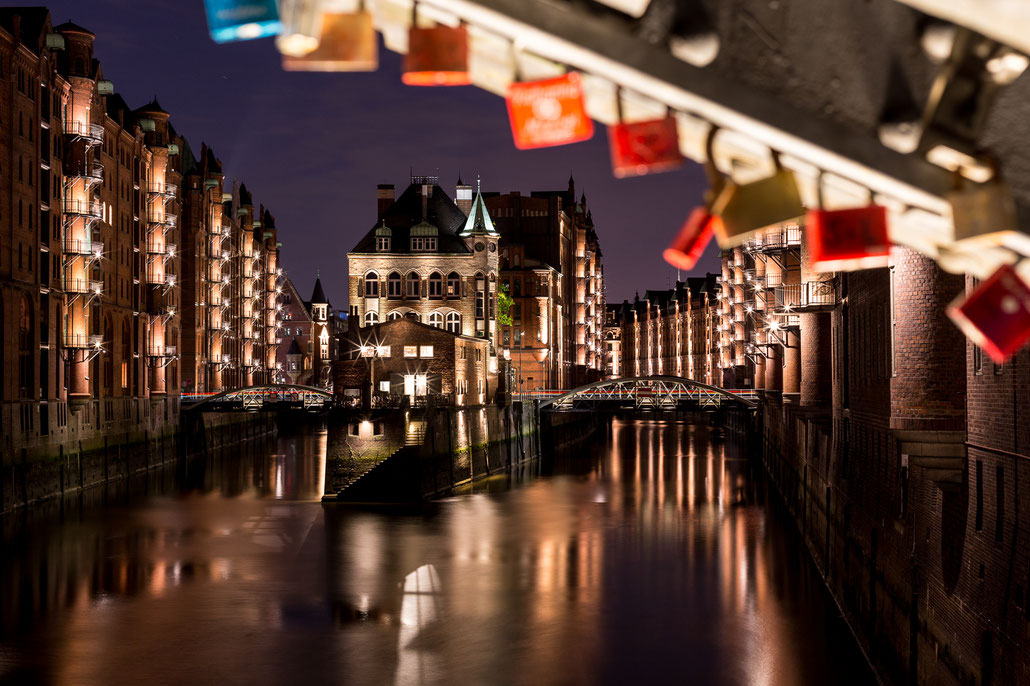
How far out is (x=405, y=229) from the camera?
71.6 metres

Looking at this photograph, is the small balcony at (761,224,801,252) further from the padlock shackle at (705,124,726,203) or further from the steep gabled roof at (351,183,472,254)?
the padlock shackle at (705,124,726,203)

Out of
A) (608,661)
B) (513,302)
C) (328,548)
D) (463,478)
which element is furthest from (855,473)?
(513,302)

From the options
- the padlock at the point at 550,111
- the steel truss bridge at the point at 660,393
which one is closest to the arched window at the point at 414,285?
the steel truss bridge at the point at 660,393

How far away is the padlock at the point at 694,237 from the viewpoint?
14.8ft

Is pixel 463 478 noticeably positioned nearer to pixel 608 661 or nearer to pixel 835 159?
pixel 608 661

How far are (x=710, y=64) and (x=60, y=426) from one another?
1703 inches

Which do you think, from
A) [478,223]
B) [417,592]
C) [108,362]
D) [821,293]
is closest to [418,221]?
[478,223]

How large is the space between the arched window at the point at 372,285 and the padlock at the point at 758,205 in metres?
66.5

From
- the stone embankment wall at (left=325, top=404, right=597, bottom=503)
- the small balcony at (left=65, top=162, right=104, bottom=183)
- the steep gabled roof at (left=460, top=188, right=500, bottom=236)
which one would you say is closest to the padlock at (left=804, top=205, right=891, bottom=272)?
the stone embankment wall at (left=325, top=404, right=597, bottom=503)

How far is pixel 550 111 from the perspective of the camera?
454cm

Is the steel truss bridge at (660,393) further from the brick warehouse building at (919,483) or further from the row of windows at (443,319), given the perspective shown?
the brick warehouse building at (919,483)

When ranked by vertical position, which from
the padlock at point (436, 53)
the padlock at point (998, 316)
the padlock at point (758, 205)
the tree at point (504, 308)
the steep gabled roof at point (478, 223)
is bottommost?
the padlock at point (998, 316)

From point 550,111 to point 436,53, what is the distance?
1.71 feet

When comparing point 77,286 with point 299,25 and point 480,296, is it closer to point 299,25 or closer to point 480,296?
point 480,296
